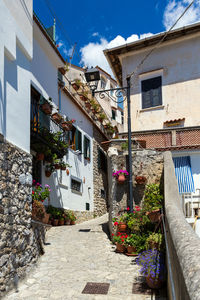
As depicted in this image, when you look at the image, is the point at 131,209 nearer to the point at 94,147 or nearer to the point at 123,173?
the point at 123,173

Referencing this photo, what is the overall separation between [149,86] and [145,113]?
4.88 ft

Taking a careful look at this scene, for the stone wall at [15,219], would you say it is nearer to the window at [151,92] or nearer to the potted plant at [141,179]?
the potted plant at [141,179]

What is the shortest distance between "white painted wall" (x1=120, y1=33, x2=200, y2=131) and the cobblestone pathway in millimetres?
8556

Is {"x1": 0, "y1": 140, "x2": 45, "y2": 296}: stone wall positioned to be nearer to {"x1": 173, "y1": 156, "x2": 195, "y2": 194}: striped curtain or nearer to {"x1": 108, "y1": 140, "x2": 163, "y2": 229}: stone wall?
{"x1": 108, "y1": 140, "x2": 163, "y2": 229}: stone wall

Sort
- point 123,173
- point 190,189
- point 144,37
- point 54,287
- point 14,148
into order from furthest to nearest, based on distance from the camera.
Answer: point 144,37 → point 190,189 → point 123,173 → point 14,148 → point 54,287

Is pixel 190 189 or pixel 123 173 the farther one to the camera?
pixel 190 189

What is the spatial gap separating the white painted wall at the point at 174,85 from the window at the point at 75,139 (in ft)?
9.82

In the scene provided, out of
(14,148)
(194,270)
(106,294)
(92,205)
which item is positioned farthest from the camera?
(92,205)

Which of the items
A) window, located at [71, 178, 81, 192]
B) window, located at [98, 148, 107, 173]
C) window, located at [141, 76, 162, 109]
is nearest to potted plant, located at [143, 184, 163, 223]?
window, located at [71, 178, 81, 192]

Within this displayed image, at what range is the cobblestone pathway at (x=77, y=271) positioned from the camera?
5524 millimetres

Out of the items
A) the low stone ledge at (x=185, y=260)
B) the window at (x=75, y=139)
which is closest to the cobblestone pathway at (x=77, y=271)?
the low stone ledge at (x=185, y=260)

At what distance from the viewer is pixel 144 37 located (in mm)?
16125

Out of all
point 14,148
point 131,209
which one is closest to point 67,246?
point 131,209

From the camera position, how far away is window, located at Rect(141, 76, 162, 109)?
53.5ft
